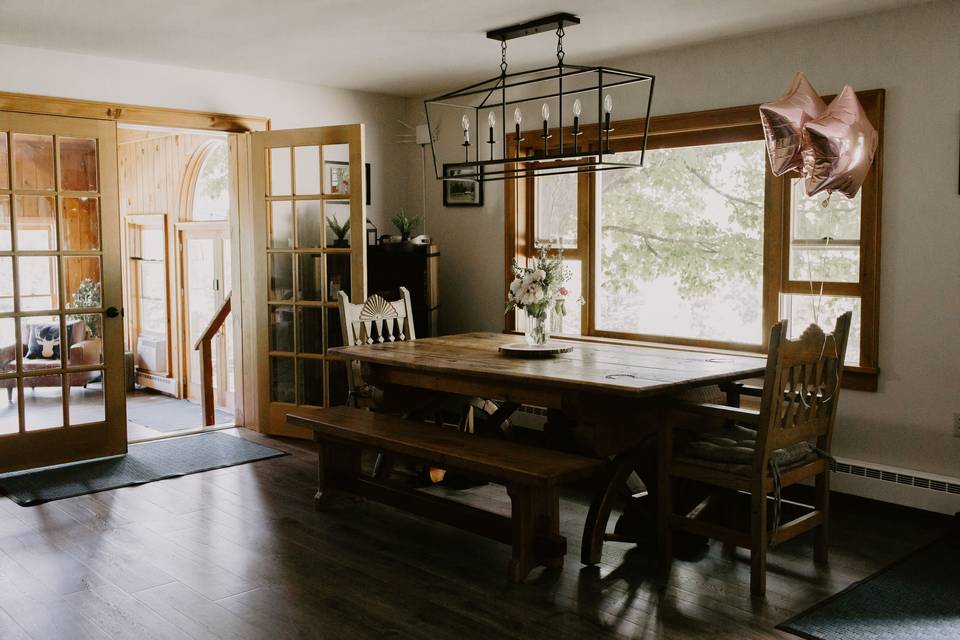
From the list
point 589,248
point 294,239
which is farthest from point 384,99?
point 589,248

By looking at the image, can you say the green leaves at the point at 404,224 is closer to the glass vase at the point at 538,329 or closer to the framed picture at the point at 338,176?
the framed picture at the point at 338,176

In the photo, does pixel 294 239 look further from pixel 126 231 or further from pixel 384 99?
pixel 126 231

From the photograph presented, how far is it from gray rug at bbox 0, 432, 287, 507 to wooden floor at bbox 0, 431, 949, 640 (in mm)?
216

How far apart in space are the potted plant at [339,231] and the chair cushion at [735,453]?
2932mm

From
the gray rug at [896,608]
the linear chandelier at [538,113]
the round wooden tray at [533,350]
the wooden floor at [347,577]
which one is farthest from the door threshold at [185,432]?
the gray rug at [896,608]

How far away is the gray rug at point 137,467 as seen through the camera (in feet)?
14.5

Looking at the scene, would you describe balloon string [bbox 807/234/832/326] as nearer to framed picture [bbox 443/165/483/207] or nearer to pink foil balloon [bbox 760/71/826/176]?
pink foil balloon [bbox 760/71/826/176]

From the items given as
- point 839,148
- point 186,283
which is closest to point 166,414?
point 186,283

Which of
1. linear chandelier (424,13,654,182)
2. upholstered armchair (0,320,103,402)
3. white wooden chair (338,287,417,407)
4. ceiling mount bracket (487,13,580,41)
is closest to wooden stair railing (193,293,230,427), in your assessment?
upholstered armchair (0,320,103,402)

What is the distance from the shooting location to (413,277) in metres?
5.95

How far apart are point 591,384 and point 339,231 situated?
2.74m

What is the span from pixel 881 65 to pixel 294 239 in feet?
11.4

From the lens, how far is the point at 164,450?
5227 mm

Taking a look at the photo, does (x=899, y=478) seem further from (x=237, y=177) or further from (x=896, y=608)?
(x=237, y=177)
